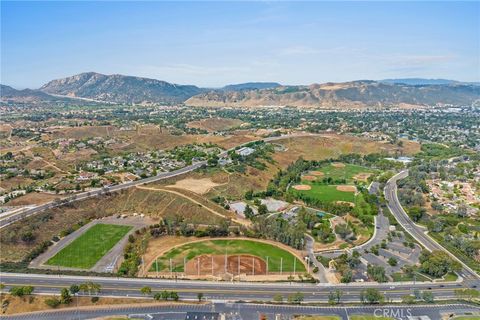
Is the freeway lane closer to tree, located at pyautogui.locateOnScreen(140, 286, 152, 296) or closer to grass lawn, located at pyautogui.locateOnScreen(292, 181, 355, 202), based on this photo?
tree, located at pyautogui.locateOnScreen(140, 286, 152, 296)

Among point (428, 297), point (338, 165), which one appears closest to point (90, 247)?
point (428, 297)

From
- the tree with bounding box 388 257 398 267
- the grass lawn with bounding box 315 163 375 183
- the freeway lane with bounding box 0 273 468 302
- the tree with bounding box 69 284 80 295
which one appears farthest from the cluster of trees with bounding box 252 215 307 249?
the grass lawn with bounding box 315 163 375 183

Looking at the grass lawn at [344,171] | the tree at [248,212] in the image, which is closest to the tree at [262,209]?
the tree at [248,212]

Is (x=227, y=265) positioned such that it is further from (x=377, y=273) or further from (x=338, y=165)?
(x=338, y=165)

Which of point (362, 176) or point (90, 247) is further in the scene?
point (362, 176)

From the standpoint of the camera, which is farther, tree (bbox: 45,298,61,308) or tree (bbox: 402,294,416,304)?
tree (bbox: 402,294,416,304)

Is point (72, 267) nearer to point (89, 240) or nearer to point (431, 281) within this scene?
point (89, 240)

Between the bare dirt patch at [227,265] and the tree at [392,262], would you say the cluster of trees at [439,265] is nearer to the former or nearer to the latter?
the tree at [392,262]
